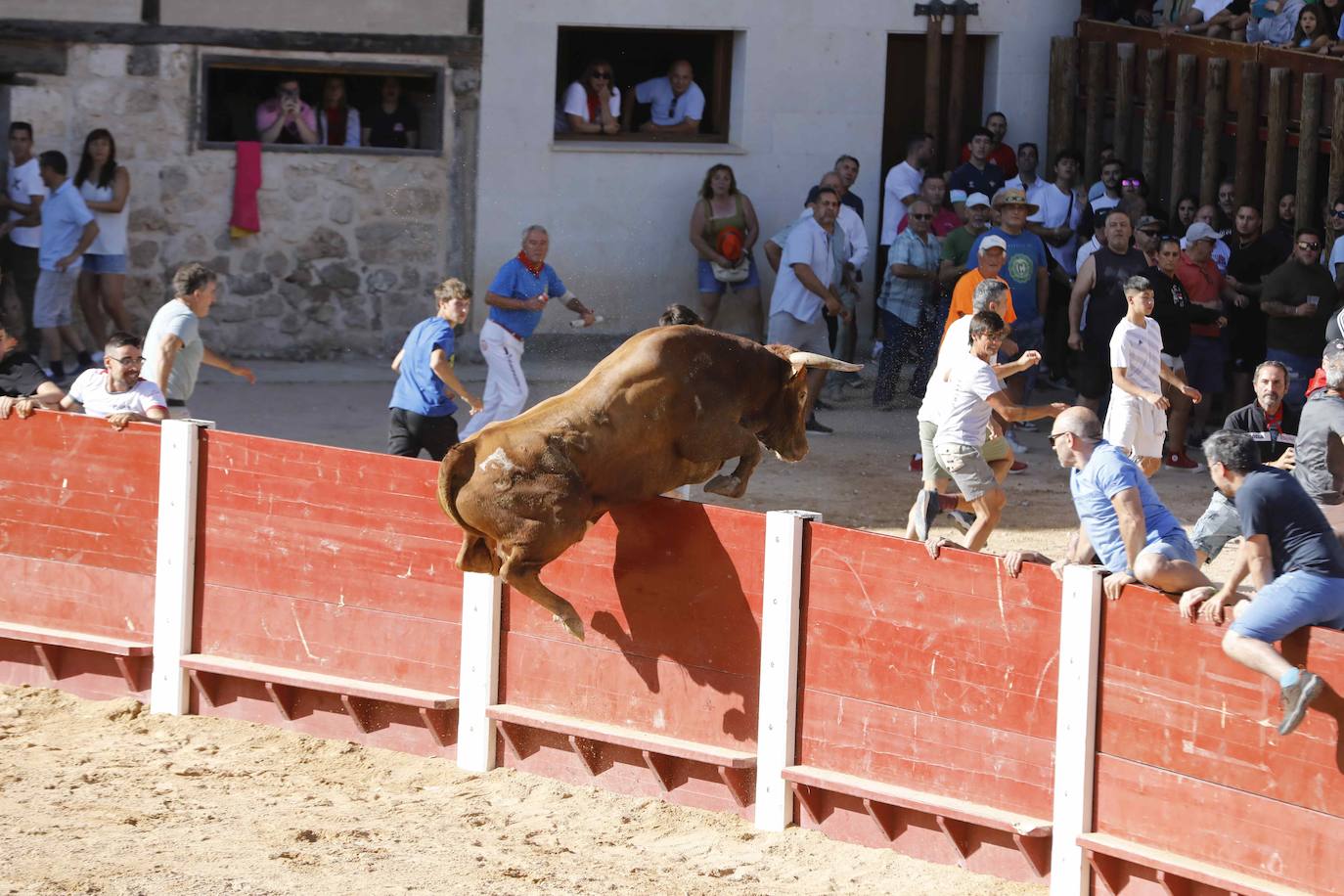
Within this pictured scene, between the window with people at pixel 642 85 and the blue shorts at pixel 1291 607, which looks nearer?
the blue shorts at pixel 1291 607

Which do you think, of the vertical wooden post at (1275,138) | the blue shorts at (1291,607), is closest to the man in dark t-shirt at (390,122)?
the vertical wooden post at (1275,138)

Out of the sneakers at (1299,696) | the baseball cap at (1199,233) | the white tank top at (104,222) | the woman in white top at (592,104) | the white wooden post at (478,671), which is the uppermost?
the woman in white top at (592,104)

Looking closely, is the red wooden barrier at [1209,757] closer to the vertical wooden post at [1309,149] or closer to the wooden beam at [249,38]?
the vertical wooden post at [1309,149]

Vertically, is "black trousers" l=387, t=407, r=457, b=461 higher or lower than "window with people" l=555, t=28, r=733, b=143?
lower

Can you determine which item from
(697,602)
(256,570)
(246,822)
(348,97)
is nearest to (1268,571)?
(697,602)

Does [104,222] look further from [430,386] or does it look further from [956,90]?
[956,90]

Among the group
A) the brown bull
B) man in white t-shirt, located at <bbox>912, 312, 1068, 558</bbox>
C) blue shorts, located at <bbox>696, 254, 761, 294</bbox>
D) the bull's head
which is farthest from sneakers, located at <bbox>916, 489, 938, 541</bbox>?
blue shorts, located at <bbox>696, 254, 761, 294</bbox>

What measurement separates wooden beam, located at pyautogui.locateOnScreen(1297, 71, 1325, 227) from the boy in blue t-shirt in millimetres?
7014

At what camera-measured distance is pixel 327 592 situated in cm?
809

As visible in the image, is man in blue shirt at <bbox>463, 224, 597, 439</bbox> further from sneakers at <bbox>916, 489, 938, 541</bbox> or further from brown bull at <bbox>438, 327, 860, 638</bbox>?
brown bull at <bbox>438, 327, 860, 638</bbox>

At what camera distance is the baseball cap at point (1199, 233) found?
539 inches

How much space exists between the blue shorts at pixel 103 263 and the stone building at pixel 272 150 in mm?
A: 637

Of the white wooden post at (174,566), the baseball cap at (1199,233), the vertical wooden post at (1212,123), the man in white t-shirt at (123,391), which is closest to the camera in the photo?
the white wooden post at (174,566)

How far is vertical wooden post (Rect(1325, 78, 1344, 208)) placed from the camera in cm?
1375
